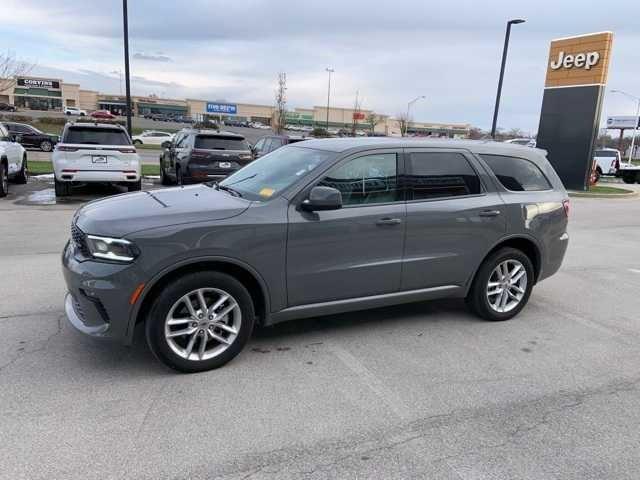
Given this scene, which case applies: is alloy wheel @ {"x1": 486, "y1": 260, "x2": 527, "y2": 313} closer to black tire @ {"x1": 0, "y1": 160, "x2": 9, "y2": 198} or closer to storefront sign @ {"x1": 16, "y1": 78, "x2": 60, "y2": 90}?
black tire @ {"x1": 0, "y1": 160, "x2": 9, "y2": 198}

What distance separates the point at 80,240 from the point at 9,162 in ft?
34.7

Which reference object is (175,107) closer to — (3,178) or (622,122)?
(622,122)

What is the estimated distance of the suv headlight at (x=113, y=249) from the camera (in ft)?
11.5

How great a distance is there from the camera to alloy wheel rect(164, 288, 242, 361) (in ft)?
12.2

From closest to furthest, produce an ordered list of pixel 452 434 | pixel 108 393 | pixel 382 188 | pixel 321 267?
1. pixel 452 434
2. pixel 108 393
3. pixel 321 267
4. pixel 382 188

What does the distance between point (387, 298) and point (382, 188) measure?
0.96 meters

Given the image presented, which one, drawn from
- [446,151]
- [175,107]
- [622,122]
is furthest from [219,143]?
[175,107]

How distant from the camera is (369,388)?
370 cm

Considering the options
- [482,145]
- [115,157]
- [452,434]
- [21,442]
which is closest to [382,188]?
[482,145]

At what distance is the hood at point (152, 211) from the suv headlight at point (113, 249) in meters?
0.04

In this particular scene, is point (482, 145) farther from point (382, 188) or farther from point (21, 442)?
point (21, 442)

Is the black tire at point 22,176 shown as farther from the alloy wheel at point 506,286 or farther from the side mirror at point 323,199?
the alloy wheel at point 506,286

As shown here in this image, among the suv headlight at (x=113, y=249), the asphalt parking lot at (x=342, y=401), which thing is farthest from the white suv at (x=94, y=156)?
the suv headlight at (x=113, y=249)

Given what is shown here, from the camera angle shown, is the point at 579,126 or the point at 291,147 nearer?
the point at 291,147
